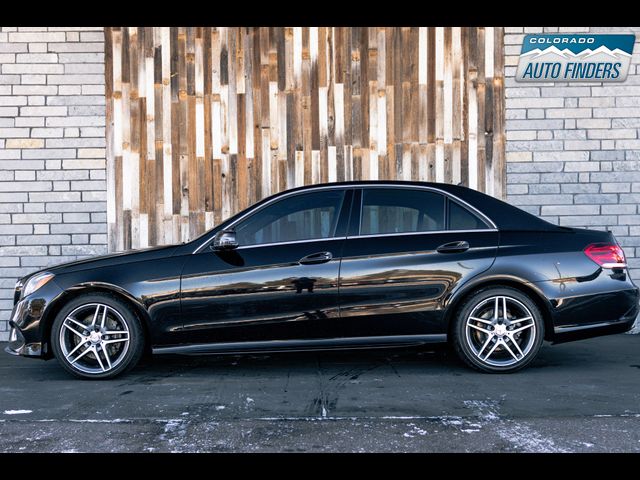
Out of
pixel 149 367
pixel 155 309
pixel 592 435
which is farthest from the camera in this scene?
pixel 149 367

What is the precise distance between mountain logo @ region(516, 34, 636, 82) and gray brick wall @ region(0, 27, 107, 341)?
5.04 m

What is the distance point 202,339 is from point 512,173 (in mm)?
4614

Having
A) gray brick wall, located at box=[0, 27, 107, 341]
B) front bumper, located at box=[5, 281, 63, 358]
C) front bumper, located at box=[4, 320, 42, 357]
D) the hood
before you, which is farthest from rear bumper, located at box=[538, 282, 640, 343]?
gray brick wall, located at box=[0, 27, 107, 341]

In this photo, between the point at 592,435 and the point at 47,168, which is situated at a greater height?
the point at 47,168

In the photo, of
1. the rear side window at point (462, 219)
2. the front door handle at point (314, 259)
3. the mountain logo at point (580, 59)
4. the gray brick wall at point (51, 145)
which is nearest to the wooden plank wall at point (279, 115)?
the gray brick wall at point (51, 145)

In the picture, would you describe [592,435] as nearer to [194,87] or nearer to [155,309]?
[155,309]

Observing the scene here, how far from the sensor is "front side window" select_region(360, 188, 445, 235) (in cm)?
634

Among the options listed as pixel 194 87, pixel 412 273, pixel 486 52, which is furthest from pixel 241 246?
pixel 486 52

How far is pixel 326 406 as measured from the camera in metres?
5.18

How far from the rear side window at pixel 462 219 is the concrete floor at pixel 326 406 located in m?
1.17

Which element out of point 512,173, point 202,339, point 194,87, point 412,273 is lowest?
point 202,339

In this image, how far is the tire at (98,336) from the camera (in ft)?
20.2

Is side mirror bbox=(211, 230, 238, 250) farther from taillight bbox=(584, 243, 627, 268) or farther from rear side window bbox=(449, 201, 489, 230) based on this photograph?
taillight bbox=(584, 243, 627, 268)

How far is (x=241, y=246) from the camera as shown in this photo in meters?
6.25
